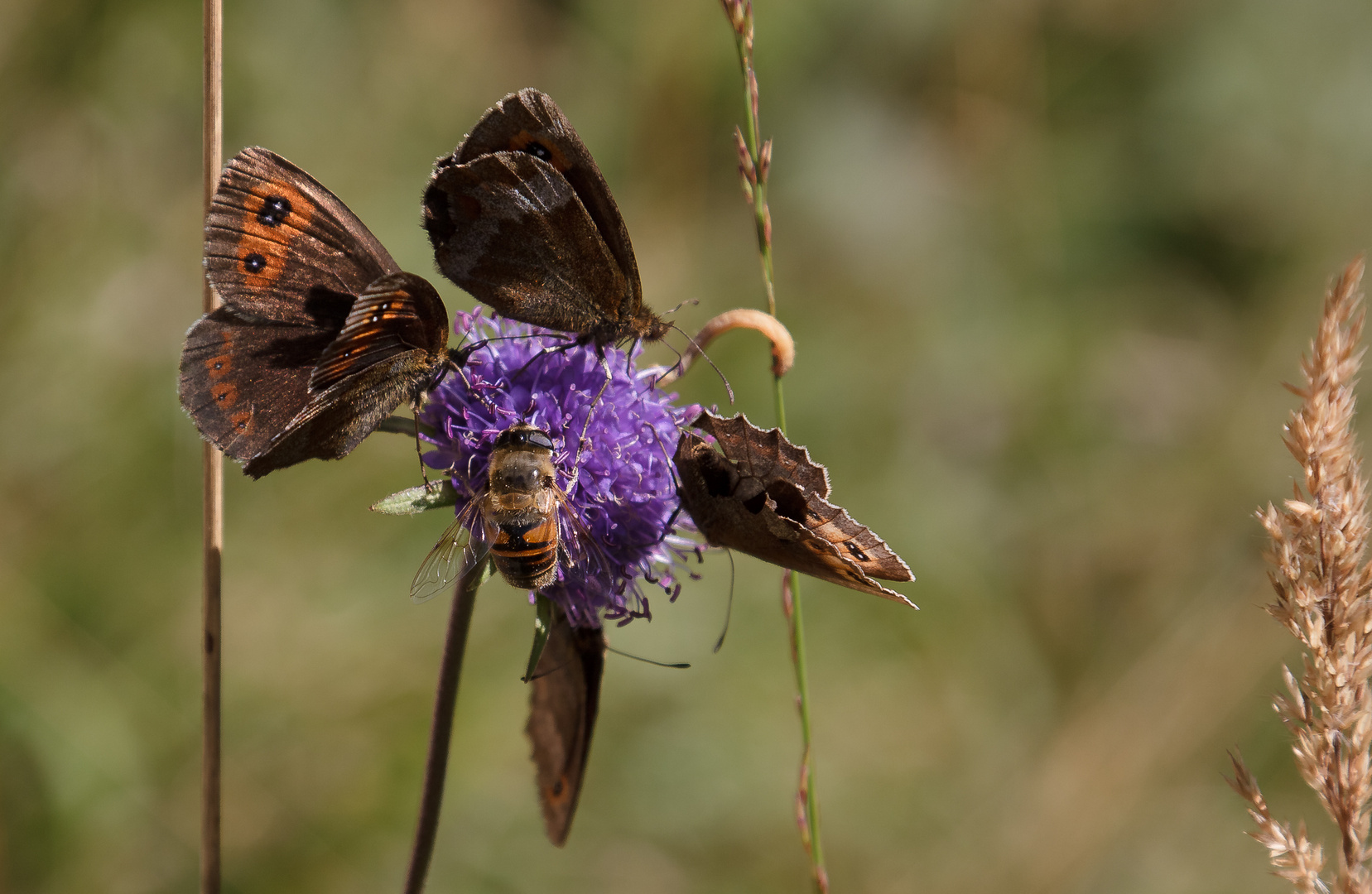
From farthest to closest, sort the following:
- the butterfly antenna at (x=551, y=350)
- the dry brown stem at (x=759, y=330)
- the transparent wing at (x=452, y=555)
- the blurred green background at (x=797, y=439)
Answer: the blurred green background at (x=797, y=439), the butterfly antenna at (x=551, y=350), the dry brown stem at (x=759, y=330), the transparent wing at (x=452, y=555)

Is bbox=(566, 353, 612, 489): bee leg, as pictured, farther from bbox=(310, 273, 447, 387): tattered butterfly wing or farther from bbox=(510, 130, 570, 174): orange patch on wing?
bbox=(510, 130, 570, 174): orange patch on wing

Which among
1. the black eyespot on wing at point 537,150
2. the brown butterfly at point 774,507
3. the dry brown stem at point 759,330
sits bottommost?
the brown butterfly at point 774,507

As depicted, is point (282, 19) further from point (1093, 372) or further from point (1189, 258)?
point (1189, 258)

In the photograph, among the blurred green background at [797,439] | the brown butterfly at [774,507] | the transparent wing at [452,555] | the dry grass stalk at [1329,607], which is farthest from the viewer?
the blurred green background at [797,439]

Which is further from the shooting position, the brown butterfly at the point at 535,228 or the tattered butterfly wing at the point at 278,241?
the brown butterfly at the point at 535,228

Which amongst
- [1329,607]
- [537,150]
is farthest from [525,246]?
[1329,607]

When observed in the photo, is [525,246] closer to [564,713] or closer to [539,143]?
[539,143]

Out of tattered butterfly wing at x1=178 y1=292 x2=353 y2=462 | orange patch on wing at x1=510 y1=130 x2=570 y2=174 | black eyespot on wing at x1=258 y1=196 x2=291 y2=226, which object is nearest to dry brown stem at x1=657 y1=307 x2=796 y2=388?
orange patch on wing at x1=510 y1=130 x2=570 y2=174

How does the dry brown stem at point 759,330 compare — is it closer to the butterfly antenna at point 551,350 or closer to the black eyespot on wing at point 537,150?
the butterfly antenna at point 551,350

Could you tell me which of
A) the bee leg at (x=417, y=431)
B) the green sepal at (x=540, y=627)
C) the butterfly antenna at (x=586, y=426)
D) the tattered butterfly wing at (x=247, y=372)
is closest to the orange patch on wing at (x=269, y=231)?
the tattered butterfly wing at (x=247, y=372)
